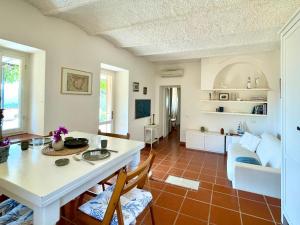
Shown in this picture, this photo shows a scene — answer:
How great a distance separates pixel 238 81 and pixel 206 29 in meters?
2.48

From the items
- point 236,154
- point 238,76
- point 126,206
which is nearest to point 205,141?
point 236,154

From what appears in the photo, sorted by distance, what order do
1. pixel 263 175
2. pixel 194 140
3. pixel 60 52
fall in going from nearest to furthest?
pixel 263 175
pixel 60 52
pixel 194 140

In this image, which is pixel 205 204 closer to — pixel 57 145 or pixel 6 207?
pixel 57 145

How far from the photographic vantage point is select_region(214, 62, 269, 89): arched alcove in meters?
4.26

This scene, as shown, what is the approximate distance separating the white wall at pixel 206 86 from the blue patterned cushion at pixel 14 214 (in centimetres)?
448

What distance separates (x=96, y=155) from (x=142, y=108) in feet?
11.6

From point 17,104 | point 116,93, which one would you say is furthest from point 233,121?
point 17,104

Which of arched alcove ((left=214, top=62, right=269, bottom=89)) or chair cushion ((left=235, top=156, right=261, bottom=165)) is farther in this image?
arched alcove ((left=214, top=62, right=269, bottom=89))

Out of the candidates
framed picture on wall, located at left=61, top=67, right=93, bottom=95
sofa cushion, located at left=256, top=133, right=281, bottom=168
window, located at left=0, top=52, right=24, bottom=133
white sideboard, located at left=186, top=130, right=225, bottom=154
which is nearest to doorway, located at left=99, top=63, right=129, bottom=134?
framed picture on wall, located at left=61, top=67, right=93, bottom=95

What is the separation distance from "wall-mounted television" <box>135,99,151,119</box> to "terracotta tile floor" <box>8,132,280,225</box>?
179cm

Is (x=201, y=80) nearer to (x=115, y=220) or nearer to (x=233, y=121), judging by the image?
(x=233, y=121)

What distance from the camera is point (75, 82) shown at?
2.75m

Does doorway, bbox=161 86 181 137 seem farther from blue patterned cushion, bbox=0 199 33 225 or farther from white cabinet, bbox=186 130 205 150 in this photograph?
blue patterned cushion, bbox=0 199 33 225

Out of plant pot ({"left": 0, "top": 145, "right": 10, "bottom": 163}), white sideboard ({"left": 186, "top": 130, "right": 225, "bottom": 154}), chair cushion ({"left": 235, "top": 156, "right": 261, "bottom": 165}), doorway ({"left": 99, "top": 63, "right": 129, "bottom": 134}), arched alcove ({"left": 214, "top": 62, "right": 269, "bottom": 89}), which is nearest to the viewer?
plant pot ({"left": 0, "top": 145, "right": 10, "bottom": 163})
